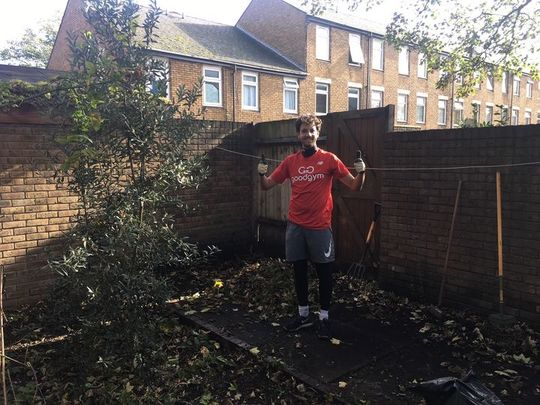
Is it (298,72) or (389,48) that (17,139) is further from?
(389,48)

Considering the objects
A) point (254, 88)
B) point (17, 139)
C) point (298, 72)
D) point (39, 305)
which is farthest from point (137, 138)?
point (298, 72)

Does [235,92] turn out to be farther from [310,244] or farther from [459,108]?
[459,108]

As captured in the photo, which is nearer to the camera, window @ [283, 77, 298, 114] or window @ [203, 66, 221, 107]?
window @ [203, 66, 221, 107]

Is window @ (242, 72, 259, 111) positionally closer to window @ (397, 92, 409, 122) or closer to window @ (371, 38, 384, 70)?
window @ (371, 38, 384, 70)

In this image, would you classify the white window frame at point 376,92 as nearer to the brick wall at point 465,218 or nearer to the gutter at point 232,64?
the gutter at point 232,64

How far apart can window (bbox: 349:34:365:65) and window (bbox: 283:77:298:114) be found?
16.1 ft

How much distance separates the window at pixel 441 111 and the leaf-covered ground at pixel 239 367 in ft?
96.0

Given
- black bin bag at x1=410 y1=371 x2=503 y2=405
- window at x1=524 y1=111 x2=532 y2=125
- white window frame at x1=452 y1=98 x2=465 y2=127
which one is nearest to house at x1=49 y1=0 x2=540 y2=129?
white window frame at x1=452 y1=98 x2=465 y2=127

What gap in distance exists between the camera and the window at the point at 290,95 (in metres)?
22.4

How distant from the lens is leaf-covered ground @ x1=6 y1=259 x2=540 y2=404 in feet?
10.2

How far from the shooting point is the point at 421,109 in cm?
2988

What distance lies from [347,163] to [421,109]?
86.9 feet

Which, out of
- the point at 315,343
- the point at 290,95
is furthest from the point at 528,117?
the point at 315,343

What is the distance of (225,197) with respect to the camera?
721cm
